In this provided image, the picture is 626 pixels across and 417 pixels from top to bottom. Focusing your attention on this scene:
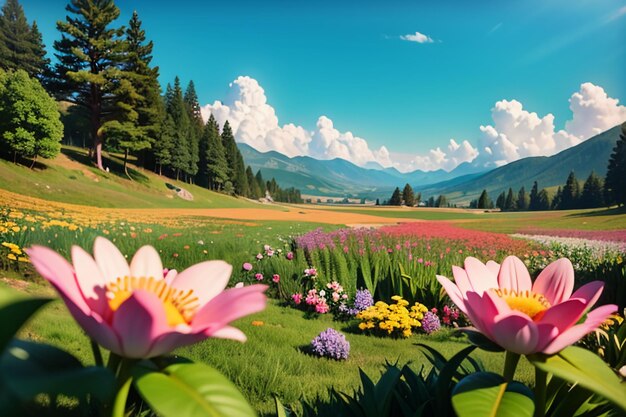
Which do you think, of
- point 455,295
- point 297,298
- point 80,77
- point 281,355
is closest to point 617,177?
point 297,298

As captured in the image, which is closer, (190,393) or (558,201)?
(190,393)

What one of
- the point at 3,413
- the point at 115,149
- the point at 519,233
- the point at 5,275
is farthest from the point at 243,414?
the point at 519,233

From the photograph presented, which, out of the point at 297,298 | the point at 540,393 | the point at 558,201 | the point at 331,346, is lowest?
the point at 297,298

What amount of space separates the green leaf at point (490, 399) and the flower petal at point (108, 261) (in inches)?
25.2

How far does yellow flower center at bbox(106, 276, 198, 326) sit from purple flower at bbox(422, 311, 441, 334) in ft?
16.0

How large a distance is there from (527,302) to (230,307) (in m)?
0.67

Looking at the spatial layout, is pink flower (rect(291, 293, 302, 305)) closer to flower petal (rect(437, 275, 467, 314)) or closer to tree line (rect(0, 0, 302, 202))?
tree line (rect(0, 0, 302, 202))

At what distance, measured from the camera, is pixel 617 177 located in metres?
8.26

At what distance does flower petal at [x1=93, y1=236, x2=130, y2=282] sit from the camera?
0.65m

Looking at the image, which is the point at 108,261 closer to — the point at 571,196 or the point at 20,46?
the point at 20,46

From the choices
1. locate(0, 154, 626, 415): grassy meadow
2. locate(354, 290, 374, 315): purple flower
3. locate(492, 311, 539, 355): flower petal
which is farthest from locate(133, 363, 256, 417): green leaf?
locate(354, 290, 374, 315): purple flower

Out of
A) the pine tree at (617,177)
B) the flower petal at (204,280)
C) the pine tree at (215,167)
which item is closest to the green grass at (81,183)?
the flower petal at (204,280)

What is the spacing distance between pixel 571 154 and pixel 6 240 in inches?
7668

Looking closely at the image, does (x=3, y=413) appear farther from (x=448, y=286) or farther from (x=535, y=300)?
(x=535, y=300)
